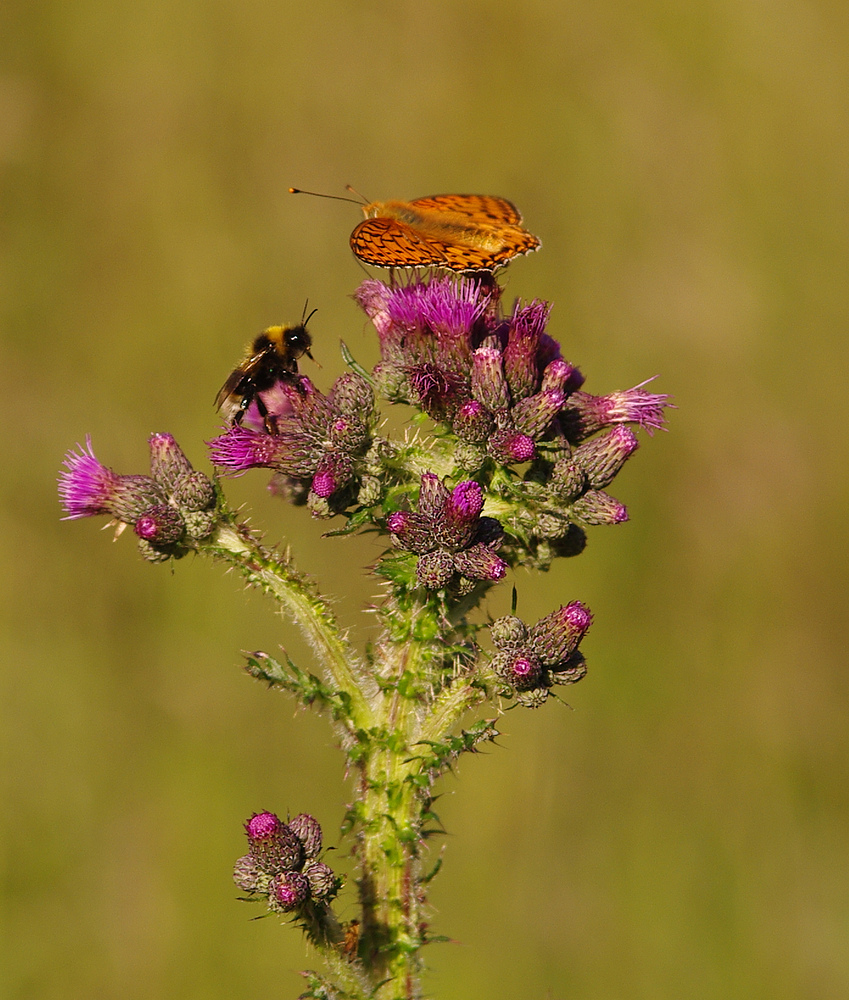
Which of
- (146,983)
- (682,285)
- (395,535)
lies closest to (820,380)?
(682,285)

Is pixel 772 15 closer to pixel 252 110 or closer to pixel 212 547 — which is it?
pixel 252 110

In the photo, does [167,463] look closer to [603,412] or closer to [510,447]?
[510,447]

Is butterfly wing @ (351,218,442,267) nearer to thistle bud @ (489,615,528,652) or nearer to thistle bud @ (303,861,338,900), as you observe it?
thistle bud @ (489,615,528,652)

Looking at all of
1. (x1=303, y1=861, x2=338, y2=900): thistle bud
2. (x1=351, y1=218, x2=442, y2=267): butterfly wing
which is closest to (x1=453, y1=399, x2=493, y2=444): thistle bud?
(x1=351, y1=218, x2=442, y2=267): butterfly wing

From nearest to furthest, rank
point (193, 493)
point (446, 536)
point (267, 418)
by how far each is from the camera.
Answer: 1. point (446, 536)
2. point (193, 493)
3. point (267, 418)

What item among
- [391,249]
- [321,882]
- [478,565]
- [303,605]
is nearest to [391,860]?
[321,882]
